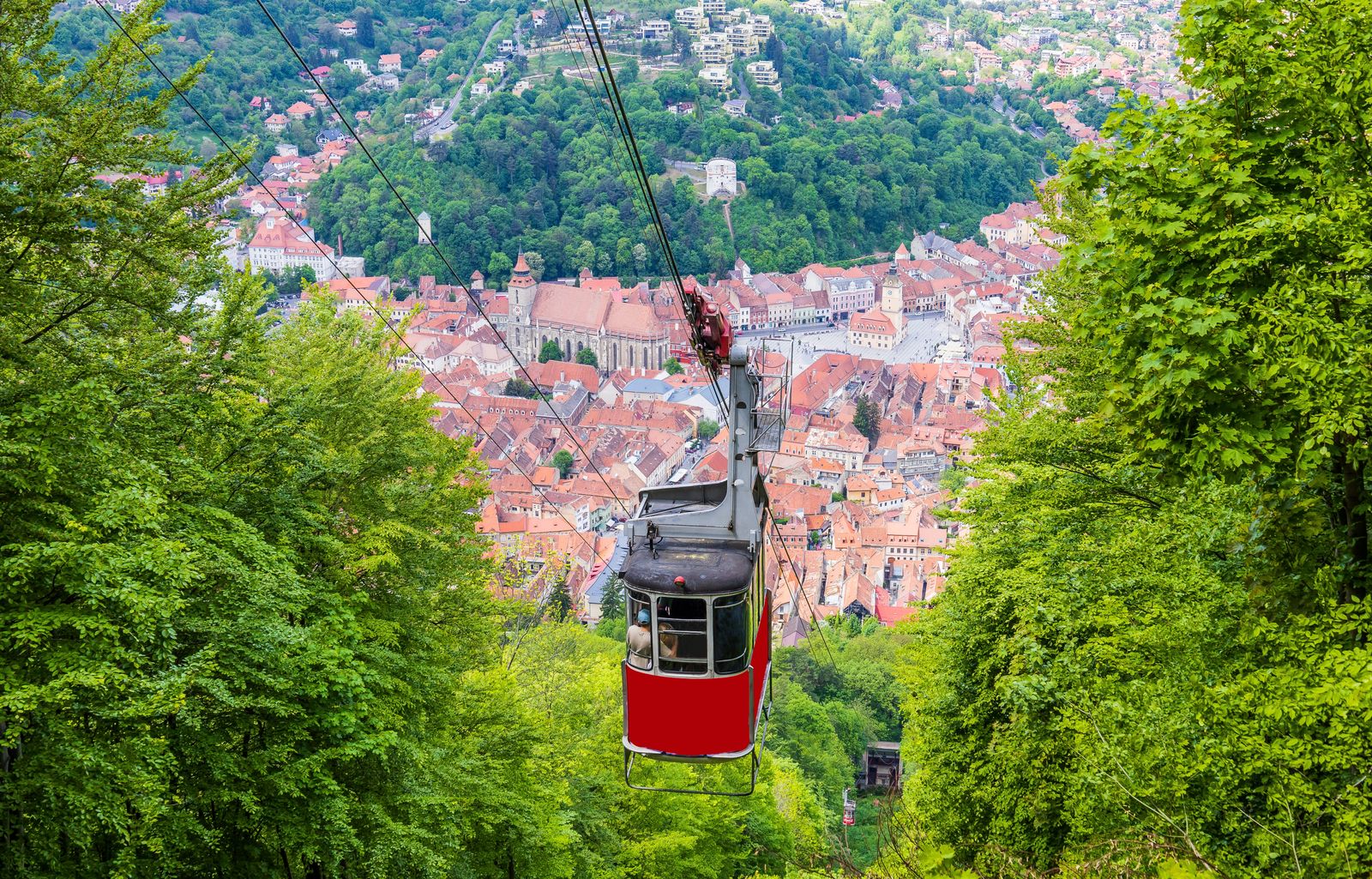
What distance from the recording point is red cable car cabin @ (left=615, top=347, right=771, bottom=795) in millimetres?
9234

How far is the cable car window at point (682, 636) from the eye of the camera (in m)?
9.23

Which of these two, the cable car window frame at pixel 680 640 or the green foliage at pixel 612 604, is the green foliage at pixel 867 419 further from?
the cable car window frame at pixel 680 640

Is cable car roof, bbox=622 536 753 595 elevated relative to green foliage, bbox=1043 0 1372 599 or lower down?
lower down

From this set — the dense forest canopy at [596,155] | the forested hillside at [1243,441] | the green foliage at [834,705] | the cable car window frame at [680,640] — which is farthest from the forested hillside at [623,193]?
the forested hillside at [1243,441]

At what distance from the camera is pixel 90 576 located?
6.29 metres

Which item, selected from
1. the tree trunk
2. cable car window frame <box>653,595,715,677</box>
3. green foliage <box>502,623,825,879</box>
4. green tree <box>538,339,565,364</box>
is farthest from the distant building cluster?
the tree trunk

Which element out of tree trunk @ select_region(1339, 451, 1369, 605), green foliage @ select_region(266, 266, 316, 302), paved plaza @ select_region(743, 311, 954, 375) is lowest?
paved plaza @ select_region(743, 311, 954, 375)

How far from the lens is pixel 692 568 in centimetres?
928

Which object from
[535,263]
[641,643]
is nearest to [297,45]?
[535,263]

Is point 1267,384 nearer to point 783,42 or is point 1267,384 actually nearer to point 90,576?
point 90,576

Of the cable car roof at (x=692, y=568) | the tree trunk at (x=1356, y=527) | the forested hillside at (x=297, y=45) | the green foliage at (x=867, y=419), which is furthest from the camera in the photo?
the forested hillside at (x=297, y=45)

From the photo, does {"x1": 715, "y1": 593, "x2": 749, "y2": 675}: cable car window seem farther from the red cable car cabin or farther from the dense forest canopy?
the dense forest canopy

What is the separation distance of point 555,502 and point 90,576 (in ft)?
248

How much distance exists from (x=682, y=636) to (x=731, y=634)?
1.20ft
